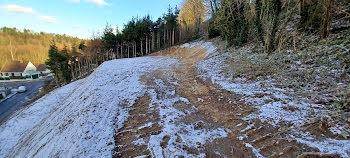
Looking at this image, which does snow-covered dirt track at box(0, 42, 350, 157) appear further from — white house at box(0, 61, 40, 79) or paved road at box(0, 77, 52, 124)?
white house at box(0, 61, 40, 79)

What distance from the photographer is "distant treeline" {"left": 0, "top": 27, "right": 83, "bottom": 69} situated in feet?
134

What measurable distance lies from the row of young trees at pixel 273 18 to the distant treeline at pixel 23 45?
36.6 m

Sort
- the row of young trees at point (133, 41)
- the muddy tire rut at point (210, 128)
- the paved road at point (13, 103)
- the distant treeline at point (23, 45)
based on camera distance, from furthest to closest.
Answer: the distant treeline at point (23, 45), the row of young trees at point (133, 41), the paved road at point (13, 103), the muddy tire rut at point (210, 128)

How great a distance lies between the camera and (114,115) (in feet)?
12.3

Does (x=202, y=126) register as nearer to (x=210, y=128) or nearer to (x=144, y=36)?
(x=210, y=128)

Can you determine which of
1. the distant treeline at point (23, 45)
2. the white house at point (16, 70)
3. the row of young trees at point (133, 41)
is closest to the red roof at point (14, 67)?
the white house at point (16, 70)

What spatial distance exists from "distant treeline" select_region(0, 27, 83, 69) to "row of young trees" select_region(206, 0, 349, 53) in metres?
36.6

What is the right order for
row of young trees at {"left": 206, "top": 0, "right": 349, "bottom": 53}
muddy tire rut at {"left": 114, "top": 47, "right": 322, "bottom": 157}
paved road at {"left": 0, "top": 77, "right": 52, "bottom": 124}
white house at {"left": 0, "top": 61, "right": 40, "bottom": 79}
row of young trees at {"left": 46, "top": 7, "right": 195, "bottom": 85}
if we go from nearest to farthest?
muddy tire rut at {"left": 114, "top": 47, "right": 322, "bottom": 157} < row of young trees at {"left": 206, "top": 0, "right": 349, "bottom": 53} < paved road at {"left": 0, "top": 77, "right": 52, "bottom": 124} < row of young trees at {"left": 46, "top": 7, "right": 195, "bottom": 85} < white house at {"left": 0, "top": 61, "right": 40, "bottom": 79}

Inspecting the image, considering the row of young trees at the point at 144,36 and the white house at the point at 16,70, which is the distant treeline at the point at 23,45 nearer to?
the white house at the point at 16,70

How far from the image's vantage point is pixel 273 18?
231 inches

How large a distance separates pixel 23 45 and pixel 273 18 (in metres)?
62.5

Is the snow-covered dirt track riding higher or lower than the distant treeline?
lower

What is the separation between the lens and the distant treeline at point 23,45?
40741 mm

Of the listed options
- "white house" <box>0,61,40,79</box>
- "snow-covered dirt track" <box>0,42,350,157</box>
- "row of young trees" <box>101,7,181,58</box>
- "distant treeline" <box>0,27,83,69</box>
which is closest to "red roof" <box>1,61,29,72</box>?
"white house" <box>0,61,40,79</box>
